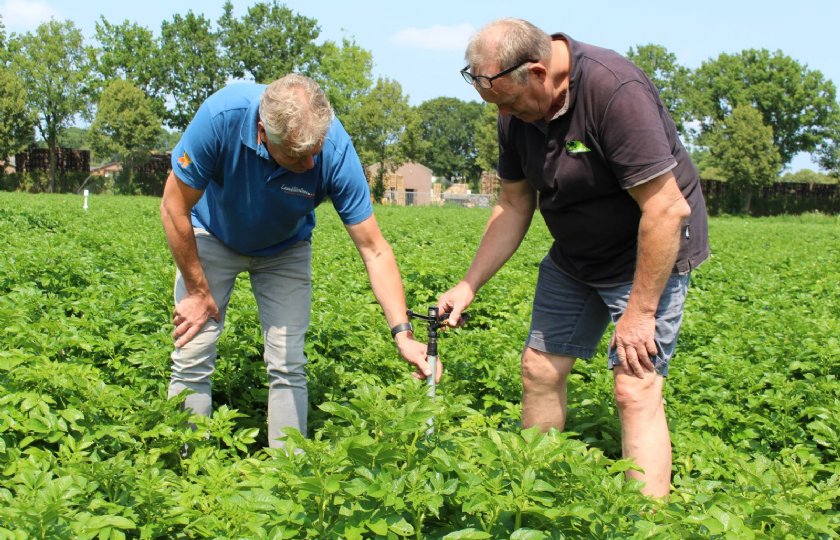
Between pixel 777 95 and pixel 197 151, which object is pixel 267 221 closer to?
pixel 197 151

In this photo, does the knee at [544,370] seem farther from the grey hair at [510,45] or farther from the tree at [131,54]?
the tree at [131,54]

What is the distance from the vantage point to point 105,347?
420 cm

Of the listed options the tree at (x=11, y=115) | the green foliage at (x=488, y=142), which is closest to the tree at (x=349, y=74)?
the green foliage at (x=488, y=142)

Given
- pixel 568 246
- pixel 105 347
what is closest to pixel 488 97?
pixel 568 246

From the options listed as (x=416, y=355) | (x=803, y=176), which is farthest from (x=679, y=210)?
(x=803, y=176)

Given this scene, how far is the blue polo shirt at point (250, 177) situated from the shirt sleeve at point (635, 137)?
3.60 ft

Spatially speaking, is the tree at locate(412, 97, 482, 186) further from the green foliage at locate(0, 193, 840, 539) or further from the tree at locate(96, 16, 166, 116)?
the green foliage at locate(0, 193, 840, 539)

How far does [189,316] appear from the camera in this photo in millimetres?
3424

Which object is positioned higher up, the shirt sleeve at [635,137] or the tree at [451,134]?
the tree at [451,134]

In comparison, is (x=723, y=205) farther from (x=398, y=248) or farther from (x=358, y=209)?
(x=358, y=209)

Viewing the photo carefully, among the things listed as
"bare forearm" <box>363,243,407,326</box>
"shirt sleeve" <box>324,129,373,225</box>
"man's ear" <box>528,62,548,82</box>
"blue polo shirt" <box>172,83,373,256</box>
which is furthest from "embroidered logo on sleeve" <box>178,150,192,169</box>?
"man's ear" <box>528,62,548,82</box>

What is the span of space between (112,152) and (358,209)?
46.8 m

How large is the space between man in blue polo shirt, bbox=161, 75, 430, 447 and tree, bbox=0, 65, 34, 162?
152ft

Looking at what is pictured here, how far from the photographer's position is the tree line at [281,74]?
153 feet
